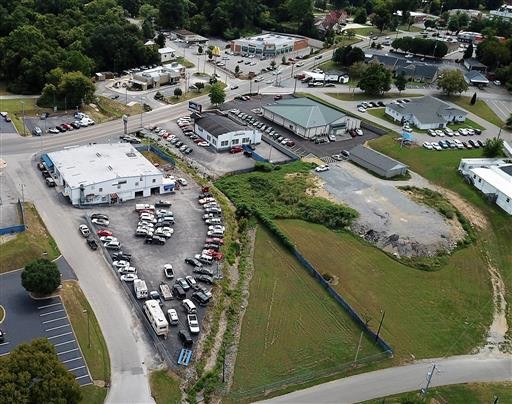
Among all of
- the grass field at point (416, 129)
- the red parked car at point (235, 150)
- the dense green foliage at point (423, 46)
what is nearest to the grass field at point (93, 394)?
the red parked car at point (235, 150)

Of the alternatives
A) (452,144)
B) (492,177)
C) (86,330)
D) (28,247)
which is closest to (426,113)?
(452,144)

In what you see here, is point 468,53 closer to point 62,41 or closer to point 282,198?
point 282,198

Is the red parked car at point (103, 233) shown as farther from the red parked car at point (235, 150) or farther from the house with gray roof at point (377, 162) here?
the house with gray roof at point (377, 162)

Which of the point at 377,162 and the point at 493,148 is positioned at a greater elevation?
the point at 493,148

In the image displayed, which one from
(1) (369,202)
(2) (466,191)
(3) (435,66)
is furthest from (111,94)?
(3) (435,66)

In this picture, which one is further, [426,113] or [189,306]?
[426,113]

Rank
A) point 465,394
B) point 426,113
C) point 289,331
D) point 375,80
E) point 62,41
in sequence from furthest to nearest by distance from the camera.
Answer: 1. point 62,41
2. point 375,80
3. point 426,113
4. point 289,331
5. point 465,394

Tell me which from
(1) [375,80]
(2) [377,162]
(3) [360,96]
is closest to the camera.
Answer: (2) [377,162]
